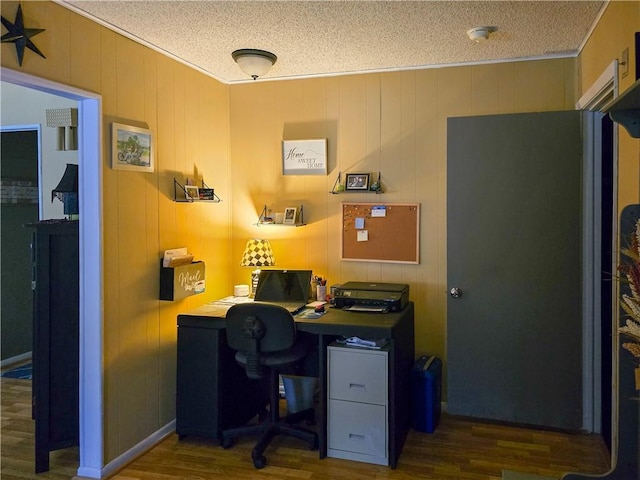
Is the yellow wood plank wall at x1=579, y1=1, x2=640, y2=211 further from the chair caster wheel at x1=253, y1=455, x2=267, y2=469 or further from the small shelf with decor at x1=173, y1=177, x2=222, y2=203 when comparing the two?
the small shelf with decor at x1=173, y1=177, x2=222, y2=203

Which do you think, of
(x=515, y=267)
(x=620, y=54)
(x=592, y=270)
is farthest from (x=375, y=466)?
(x=620, y=54)

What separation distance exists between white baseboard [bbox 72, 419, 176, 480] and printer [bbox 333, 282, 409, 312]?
1316mm

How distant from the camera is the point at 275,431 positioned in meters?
3.16

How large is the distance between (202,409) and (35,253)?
129 centimetres

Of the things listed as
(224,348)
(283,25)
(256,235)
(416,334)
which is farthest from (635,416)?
(256,235)

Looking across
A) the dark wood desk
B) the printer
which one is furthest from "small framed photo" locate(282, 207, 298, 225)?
the dark wood desk

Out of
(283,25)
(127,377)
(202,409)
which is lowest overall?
(202,409)

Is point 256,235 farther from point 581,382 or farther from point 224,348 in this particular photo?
point 581,382

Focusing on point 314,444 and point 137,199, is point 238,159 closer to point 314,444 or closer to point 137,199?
point 137,199

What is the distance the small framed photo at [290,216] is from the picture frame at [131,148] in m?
1.05

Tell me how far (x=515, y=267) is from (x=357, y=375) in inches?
48.5

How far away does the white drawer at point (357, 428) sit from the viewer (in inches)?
116

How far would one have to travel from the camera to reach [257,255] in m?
3.79

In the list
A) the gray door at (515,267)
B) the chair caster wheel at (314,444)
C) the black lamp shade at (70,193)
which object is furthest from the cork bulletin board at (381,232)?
the black lamp shade at (70,193)
